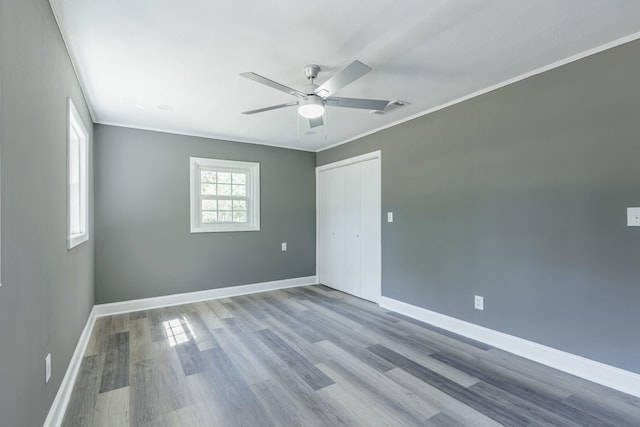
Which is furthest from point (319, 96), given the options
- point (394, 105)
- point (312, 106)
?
point (394, 105)

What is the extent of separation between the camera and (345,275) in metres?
4.74

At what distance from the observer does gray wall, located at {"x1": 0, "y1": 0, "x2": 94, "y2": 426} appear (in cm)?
112

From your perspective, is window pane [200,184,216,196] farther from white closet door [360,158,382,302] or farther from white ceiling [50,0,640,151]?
white closet door [360,158,382,302]

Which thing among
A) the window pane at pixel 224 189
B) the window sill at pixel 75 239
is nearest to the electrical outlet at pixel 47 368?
the window sill at pixel 75 239

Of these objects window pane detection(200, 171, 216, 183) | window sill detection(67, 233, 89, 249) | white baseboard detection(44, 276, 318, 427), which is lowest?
white baseboard detection(44, 276, 318, 427)

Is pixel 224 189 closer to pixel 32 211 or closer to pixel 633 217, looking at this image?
pixel 32 211

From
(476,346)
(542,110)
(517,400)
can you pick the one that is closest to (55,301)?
(517,400)

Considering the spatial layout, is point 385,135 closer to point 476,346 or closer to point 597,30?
point 597,30

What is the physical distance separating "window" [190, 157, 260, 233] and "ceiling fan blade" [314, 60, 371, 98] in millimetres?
2728

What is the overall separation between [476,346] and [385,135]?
8.65 ft

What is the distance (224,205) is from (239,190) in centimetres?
34

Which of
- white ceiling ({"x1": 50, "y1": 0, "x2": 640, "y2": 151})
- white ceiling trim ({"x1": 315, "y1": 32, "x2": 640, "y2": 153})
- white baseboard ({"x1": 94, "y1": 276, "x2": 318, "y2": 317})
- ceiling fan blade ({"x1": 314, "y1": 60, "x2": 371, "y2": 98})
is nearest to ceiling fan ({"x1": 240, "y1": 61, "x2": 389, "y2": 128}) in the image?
ceiling fan blade ({"x1": 314, "y1": 60, "x2": 371, "y2": 98})

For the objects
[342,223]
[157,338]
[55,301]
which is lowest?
[157,338]

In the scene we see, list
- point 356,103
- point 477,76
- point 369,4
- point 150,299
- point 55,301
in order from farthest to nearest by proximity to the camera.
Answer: point 150,299 → point 477,76 → point 356,103 → point 55,301 → point 369,4
